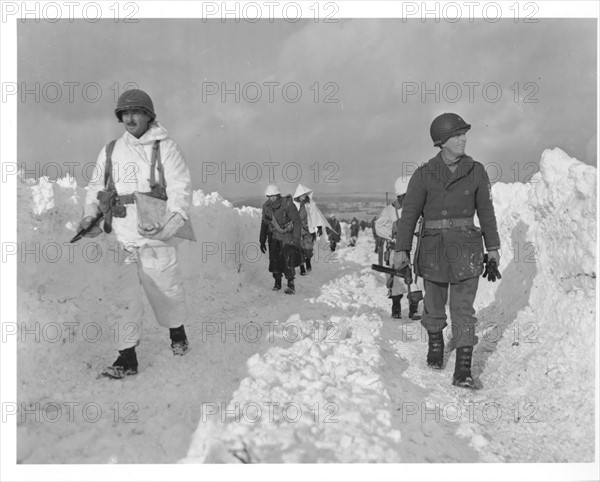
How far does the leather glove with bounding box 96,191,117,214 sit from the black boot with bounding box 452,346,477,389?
127 inches

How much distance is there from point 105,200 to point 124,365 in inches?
55.8

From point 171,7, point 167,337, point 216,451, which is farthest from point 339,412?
point 171,7

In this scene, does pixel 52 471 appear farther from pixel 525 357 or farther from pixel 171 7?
pixel 525 357

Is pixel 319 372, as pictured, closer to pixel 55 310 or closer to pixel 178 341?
pixel 178 341

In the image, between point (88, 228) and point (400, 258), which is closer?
point (88, 228)

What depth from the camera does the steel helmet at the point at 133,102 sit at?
12.3 feet

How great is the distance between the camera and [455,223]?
3.99 meters

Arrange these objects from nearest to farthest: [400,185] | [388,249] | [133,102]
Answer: [133,102]
[400,185]
[388,249]

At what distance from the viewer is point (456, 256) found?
13.0 ft

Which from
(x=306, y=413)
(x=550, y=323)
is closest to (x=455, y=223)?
(x=550, y=323)

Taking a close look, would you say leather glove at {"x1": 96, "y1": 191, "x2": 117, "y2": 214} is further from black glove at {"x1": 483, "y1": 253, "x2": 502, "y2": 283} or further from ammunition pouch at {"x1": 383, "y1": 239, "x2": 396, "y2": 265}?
ammunition pouch at {"x1": 383, "y1": 239, "x2": 396, "y2": 265}

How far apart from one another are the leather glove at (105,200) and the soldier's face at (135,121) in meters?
0.57

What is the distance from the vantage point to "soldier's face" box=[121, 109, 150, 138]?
383cm

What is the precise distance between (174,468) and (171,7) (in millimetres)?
3478
